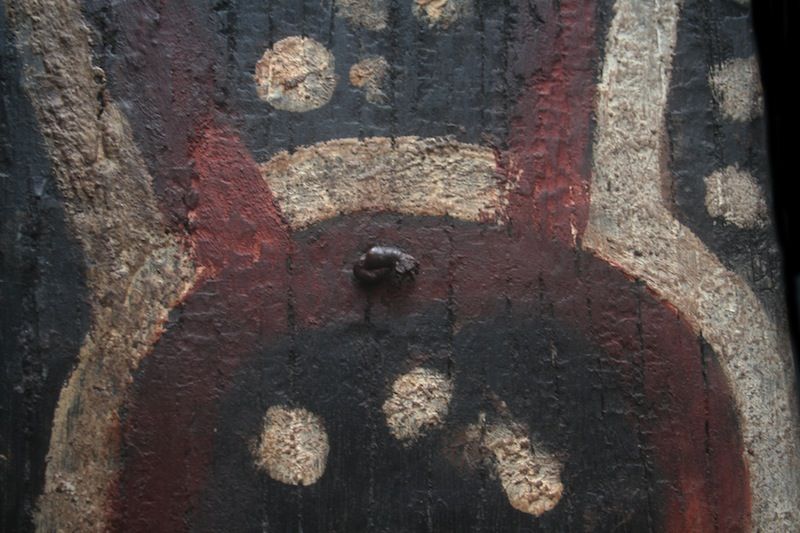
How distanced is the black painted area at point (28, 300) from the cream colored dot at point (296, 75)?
0.27 m

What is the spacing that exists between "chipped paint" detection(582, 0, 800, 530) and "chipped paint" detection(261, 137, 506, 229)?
142mm

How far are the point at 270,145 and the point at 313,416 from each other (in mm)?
322

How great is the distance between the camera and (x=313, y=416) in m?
0.95

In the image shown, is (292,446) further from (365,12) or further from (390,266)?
(365,12)

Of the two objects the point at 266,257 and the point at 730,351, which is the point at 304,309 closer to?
the point at 266,257

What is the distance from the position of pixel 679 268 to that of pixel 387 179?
0.37 metres

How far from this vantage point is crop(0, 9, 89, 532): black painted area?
0.92 meters

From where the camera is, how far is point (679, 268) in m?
1.01

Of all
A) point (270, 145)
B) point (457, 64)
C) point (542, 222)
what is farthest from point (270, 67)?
point (542, 222)

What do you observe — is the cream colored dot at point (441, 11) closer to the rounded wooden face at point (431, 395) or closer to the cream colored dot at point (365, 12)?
the cream colored dot at point (365, 12)

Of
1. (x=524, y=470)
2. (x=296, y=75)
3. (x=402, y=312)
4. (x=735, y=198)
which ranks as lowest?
(x=524, y=470)

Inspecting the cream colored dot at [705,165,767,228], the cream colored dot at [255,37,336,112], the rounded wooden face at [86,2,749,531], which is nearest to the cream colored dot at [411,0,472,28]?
the rounded wooden face at [86,2,749,531]

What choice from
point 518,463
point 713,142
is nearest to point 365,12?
point 713,142

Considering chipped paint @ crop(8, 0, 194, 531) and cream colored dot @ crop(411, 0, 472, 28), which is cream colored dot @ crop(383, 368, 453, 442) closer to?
chipped paint @ crop(8, 0, 194, 531)
